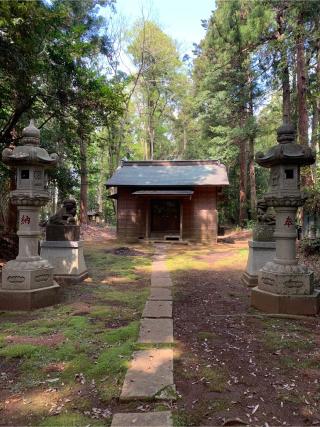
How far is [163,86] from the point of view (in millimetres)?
34719

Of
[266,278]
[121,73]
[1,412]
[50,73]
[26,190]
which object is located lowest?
[1,412]

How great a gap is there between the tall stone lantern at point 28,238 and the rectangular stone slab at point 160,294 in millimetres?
1778

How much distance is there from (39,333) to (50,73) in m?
6.38

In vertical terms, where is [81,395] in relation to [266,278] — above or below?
below

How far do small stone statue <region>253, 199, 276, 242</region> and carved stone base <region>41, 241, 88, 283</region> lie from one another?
422cm

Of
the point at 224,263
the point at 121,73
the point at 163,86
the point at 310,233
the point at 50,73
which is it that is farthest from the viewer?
the point at 163,86

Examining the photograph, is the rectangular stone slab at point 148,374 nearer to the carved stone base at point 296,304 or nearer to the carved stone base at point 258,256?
the carved stone base at point 296,304

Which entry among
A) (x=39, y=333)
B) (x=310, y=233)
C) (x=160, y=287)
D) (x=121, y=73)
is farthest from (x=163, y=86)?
(x=39, y=333)

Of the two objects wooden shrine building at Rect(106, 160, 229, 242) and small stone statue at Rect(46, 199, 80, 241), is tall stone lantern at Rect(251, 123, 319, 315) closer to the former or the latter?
small stone statue at Rect(46, 199, 80, 241)

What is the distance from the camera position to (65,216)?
27.1 feet

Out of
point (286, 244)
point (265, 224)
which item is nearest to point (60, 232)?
point (265, 224)

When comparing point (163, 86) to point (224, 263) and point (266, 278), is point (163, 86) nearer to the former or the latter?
point (224, 263)

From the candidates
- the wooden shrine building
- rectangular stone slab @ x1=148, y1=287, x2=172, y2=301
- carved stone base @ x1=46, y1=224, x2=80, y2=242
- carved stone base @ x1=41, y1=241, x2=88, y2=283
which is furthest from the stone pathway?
the wooden shrine building

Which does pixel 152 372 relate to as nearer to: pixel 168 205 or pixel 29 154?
pixel 29 154
